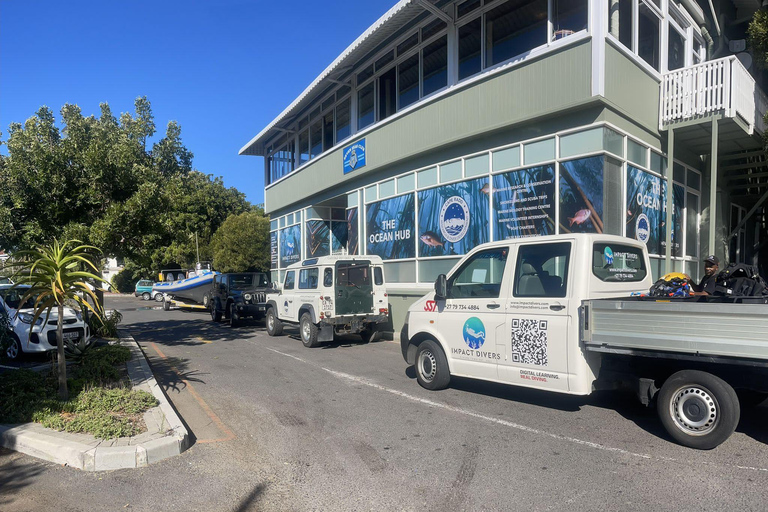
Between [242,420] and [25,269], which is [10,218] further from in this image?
[242,420]

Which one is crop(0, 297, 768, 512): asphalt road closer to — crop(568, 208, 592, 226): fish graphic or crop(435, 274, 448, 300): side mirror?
crop(435, 274, 448, 300): side mirror

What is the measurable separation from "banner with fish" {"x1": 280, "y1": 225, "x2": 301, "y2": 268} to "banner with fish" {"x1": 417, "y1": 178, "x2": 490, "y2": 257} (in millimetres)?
9445

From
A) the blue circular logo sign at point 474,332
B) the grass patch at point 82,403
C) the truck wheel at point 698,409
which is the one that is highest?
the blue circular logo sign at point 474,332

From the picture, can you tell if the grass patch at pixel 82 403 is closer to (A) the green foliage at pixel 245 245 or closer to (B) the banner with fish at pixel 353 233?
(B) the banner with fish at pixel 353 233

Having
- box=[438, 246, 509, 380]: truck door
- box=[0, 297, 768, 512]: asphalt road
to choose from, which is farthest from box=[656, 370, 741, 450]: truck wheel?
box=[438, 246, 509, 380]: truck door

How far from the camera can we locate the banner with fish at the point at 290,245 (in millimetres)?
23266

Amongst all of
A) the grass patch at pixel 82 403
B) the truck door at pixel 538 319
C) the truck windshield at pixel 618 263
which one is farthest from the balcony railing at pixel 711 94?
the grass patch at pixel 82 403

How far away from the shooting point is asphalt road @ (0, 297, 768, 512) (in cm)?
413

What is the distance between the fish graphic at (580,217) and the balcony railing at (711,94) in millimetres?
3542

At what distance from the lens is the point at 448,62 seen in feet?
46.5

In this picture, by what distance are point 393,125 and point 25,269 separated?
449 inches

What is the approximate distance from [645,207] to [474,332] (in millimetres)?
7117

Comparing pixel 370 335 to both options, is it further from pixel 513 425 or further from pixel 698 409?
pixel 698 409

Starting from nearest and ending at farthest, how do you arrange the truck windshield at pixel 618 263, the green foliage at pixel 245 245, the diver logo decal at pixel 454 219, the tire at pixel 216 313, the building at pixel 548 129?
the truck windshield at pixel 618 263
the building at pixel 548 129
the diver logo decal at pixel 454 219
the tire at pixel 216 313
the green foliage at pixel 245 245
